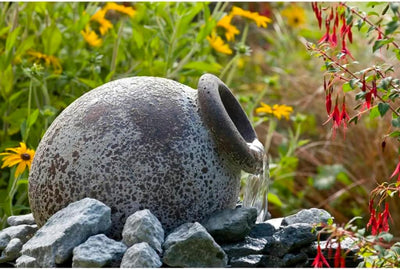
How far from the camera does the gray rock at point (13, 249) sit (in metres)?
2.59

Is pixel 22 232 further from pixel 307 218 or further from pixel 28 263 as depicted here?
pixel 307 218

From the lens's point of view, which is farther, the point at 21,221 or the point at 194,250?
the point at 21,221

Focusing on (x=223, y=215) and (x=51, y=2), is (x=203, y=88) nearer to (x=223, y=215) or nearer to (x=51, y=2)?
(x=223, y=215)

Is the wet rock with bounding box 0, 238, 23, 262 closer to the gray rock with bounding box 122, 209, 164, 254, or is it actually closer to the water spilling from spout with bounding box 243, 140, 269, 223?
the gray rock with bounding box 122, 209, 164, 254

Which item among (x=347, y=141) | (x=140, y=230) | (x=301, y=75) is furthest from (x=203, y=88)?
(x=301, y=75)

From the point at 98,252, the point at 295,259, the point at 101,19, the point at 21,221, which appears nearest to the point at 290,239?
the point at 295,259

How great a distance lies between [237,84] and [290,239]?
450cm

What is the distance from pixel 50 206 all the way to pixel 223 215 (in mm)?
631

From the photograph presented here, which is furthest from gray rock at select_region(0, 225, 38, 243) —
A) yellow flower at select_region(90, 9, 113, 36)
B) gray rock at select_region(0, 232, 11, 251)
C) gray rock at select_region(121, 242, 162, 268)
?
yellow flower at select_region(90, 9, 113, 36)

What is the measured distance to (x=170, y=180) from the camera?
2.44 meters

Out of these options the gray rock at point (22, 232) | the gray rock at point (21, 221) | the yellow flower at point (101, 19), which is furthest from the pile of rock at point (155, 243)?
the yellow flower at point (101, 19)

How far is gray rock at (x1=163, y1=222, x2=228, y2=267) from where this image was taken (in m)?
2.26

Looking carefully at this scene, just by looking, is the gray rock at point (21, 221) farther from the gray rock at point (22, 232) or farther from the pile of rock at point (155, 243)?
the pile of rock at point (155, 243)

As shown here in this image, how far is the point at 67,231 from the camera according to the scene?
2279 millimetres
